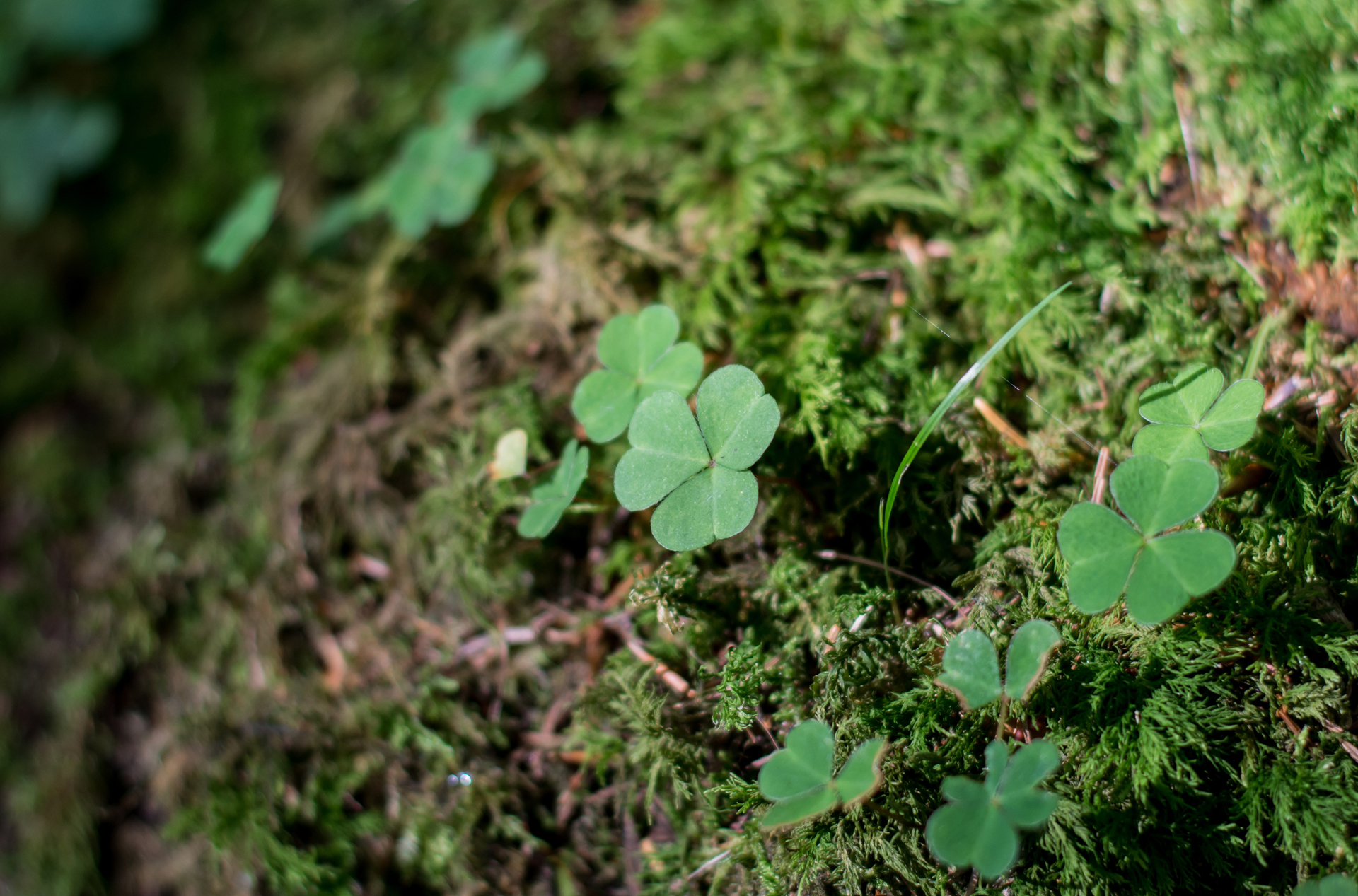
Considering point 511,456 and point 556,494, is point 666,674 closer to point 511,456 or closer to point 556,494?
point 556,494

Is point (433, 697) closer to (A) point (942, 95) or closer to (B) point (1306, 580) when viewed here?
(B) point (1306, 580)

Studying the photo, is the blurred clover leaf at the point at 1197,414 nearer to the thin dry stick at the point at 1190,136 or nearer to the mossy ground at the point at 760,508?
the mossy ground at the point at 760,508

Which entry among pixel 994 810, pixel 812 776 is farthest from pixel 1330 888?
pixel 812 776

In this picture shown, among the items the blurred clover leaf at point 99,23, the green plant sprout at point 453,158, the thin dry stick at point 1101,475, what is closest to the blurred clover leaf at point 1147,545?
the thin dry stick at point 1101,475

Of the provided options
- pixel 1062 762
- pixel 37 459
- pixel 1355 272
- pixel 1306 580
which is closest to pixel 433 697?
pixel 1062 762

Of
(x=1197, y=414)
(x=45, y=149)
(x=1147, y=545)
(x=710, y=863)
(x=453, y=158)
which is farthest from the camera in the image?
(x=45, y=149)

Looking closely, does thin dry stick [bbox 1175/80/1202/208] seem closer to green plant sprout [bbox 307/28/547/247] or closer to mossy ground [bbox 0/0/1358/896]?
mossy ground [bbox 0/0/1358/896]

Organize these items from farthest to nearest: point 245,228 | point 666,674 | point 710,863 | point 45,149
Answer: point 45,149
point 245,228
point 666,674
point 710,863

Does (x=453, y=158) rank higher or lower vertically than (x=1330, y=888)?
higher
